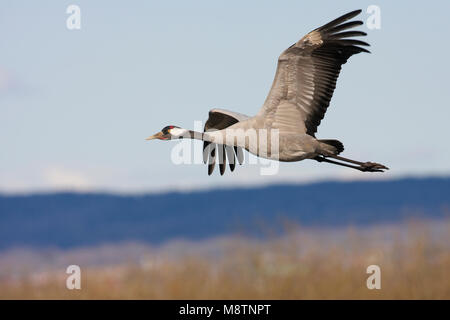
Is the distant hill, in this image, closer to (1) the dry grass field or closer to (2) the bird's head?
(1) the dry grass field

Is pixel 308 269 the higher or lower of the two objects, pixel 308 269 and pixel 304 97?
the lower

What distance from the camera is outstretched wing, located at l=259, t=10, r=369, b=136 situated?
37.1 ft

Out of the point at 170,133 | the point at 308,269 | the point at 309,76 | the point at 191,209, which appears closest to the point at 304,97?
the point at 309,76

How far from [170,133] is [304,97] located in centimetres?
168

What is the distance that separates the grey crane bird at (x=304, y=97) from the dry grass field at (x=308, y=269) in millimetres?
11225

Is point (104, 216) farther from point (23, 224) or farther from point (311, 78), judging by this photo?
point (311, 78)

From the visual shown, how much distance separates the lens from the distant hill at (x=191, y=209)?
167 meters

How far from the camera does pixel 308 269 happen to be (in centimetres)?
2991

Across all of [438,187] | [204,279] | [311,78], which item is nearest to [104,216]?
[438,187]

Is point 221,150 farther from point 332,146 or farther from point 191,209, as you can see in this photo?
point 191,209

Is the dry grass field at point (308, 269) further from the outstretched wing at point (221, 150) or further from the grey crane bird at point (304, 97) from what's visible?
the grey crane bird at point (304, 97)

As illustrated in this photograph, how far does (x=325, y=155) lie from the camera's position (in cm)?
1095
